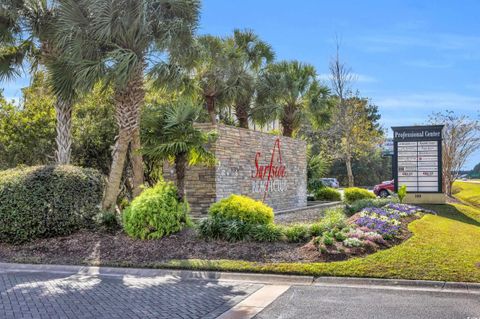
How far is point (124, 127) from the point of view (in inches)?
488

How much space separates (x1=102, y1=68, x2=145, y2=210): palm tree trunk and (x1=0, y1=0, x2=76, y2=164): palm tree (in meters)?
1.46

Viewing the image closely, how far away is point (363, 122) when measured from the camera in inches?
1443

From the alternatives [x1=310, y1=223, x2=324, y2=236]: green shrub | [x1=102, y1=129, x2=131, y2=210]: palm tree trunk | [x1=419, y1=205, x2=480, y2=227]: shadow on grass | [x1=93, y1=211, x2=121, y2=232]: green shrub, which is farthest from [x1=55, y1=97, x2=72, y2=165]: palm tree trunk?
[x1=419, y1=205, x2=480, y2=227]: shadow on grass

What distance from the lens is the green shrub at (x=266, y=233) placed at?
32.5 feet

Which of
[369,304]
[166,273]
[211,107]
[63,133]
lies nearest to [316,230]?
[166,273]

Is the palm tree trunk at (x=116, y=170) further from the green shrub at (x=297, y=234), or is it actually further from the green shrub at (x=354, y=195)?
the green shrub at (x=354, y=195)

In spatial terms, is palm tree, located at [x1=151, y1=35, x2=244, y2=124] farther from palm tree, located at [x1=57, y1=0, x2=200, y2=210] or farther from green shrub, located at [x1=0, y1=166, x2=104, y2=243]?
green shrub, located at [x1=0, y1=166, x2=104, y2=243]

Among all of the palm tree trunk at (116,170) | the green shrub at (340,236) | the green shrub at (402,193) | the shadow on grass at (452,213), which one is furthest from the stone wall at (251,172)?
the green shrub at (340,236)

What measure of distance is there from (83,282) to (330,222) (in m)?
5.30

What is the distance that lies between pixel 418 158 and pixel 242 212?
423 inches

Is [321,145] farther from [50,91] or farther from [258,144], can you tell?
[50,91]

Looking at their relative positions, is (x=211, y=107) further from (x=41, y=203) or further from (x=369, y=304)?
(x=369, y=304)

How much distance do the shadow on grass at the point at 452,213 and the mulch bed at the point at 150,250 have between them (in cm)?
531

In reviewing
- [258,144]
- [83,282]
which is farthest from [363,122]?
[83,282]
